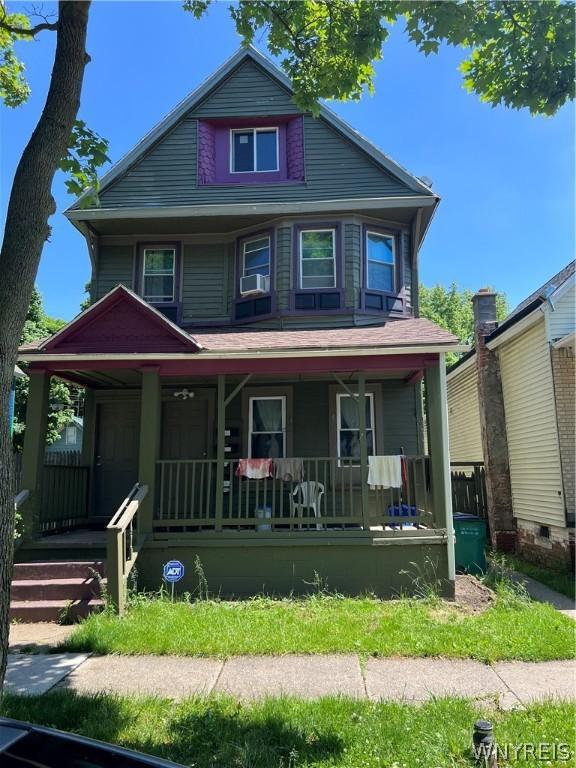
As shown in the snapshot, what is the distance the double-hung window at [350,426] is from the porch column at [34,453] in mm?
5023

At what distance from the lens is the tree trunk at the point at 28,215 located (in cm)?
359

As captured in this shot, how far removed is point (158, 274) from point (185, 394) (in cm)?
260

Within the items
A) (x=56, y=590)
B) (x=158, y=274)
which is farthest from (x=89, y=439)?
(x=56, y=590)

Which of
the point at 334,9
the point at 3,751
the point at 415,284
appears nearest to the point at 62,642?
the point at 3,751

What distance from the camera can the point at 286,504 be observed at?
975 centimetres

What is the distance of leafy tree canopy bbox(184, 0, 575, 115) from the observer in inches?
200

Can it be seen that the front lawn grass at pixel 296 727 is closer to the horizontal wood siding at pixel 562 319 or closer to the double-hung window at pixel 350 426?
the double-hung window at pixel 350 426

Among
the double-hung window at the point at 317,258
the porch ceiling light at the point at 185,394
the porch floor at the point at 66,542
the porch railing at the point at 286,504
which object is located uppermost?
the double-hung window at the point at 317,258

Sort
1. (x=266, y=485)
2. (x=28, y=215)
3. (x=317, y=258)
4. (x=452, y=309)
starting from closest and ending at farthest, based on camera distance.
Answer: (x=28, y=215) → (x=266, y=485) → (x=317, y=258) → (x=452, y=309)

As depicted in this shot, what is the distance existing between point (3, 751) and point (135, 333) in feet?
23.0

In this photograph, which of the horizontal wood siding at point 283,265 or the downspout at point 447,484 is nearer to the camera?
the downspout at point 447,484

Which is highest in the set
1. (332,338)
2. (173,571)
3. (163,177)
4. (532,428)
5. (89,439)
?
(163,177)

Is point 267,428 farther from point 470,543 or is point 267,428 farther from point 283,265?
point 470,543

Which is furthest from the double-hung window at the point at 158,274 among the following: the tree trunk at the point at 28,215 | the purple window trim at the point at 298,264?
the tree trunk at the point at 28,215
